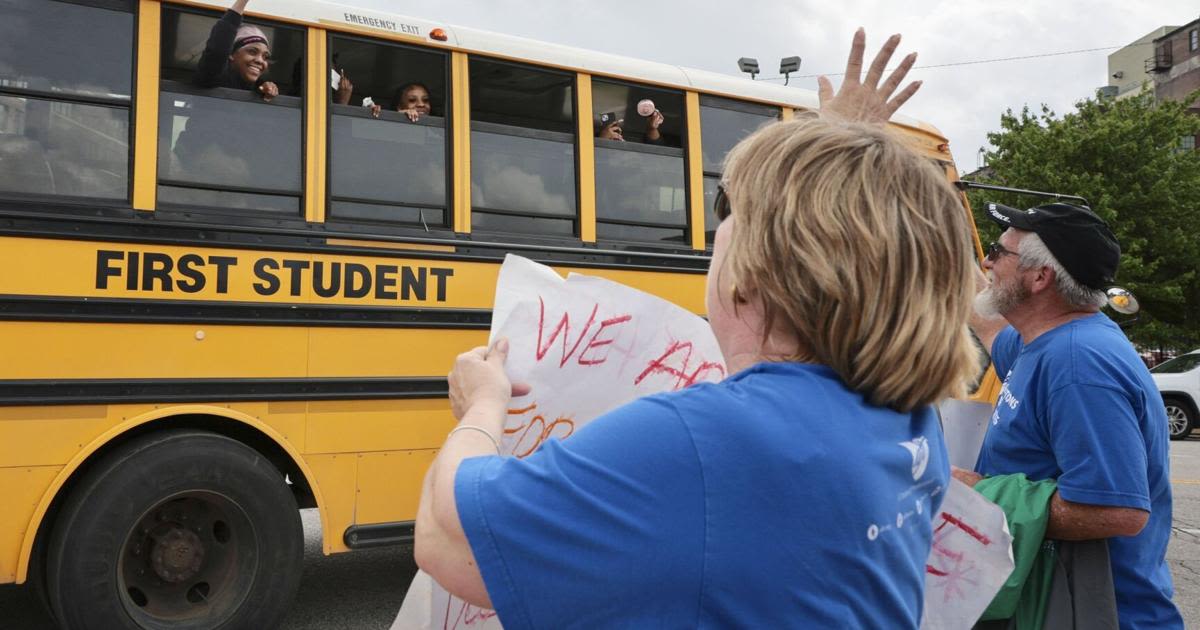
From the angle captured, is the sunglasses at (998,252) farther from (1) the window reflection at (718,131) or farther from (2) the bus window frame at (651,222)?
(1) the window reflection at (718,131)

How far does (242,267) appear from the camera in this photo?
4250 millimetres

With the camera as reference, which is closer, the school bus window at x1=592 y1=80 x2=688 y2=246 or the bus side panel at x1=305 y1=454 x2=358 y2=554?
the bus side panel at x1=305 y1=454 x2=358 y2=554

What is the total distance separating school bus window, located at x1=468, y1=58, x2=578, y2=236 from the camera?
16.2ft

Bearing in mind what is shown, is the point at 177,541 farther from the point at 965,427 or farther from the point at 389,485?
the point at 965,427

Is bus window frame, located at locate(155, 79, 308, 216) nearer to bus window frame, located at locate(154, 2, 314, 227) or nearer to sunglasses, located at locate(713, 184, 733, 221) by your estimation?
bus window frame, located at locate(154, 2, 314, 227)

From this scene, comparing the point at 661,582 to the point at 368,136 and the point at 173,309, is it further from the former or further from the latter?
the point at 368,136

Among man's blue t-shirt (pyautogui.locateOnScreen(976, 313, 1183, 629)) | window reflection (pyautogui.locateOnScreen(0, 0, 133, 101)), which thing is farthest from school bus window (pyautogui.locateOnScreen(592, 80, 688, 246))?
man's blue t-shirt (pyautogui.locateOnScreen(976, 313, 1183, 629))

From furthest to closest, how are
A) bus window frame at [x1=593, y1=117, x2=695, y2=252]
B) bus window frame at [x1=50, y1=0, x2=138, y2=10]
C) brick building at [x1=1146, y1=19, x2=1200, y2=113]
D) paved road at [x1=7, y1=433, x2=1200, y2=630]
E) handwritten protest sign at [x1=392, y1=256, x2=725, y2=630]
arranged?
brick building at [x1=1146, y1=19, x2=1200, y2=113] → bus window frame at [x1=593, y1=117, x2=695, y2=252] → paved road at [x1=7, y1=433, x2=1200, y2=630] → bus window frame at [x1=50, y1=0, x2=138, y2=10] → handwritten protest sign at [x1=392, y1=256, x2=725, y2=630]

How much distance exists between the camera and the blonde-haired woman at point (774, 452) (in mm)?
1009

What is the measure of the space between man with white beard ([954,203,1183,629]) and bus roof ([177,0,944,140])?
3.15m

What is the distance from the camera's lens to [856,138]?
1229 mm

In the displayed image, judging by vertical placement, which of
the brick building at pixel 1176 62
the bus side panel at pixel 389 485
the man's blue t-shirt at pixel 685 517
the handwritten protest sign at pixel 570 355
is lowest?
the bus side panel at pixel 389 485

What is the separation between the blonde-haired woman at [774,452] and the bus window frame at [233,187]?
3.30 m

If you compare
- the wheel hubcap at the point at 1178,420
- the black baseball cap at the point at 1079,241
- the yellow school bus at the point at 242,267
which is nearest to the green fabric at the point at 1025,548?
the black baseball cap at the point at 1079,241
